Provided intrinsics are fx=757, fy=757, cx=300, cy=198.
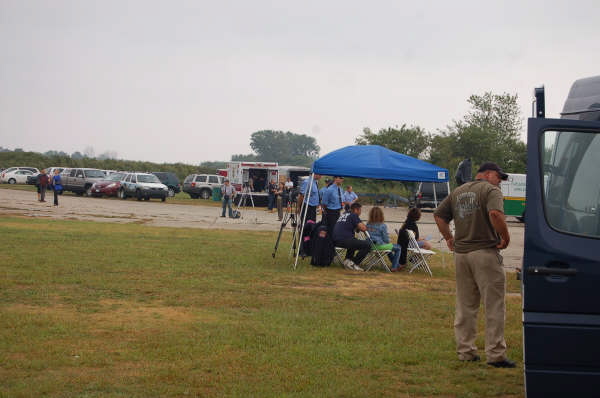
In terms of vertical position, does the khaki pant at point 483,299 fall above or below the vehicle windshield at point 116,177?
below

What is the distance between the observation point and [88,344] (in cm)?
752

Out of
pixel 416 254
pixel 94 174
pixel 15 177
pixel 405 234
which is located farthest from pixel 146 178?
pixel 416 254

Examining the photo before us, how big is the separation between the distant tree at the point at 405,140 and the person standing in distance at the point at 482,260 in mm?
59096

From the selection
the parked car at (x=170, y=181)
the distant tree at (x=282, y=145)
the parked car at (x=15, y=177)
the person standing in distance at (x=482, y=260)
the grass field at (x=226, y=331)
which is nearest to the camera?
the grass field at (x=226, y=331)

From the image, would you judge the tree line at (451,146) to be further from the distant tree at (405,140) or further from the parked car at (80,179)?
the parked car at (80,179)

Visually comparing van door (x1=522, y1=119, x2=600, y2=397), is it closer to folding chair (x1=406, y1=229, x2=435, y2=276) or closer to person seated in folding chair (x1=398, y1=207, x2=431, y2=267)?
folding chair (x1=406, y1=229, x2=435, y2=276)

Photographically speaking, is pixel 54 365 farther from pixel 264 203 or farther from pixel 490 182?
pixel 264 203

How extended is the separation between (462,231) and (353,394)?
2.06 m

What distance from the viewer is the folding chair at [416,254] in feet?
48.9

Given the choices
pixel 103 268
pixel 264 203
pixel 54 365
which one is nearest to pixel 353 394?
pixel 54 365

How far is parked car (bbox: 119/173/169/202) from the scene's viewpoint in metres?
46.1

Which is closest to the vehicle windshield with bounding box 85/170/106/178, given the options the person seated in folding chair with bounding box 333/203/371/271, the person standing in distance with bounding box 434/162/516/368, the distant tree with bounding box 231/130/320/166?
the person seated in folding chair with bounding box 333/203/371/271

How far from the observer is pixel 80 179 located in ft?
169

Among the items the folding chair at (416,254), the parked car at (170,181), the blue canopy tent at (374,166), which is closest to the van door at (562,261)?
the blue canopy tent at (374,166)
